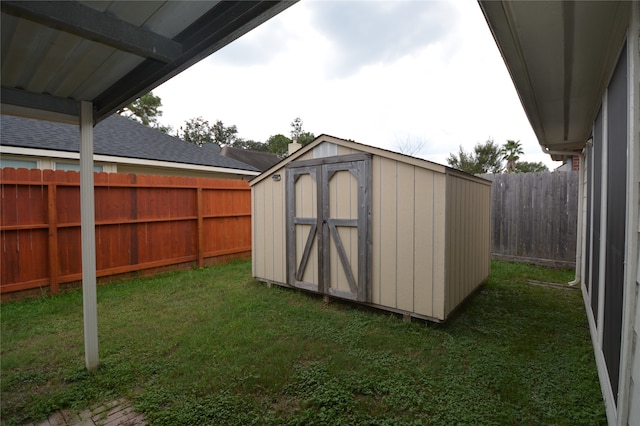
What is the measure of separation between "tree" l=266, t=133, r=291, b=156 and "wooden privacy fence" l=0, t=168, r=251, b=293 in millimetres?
26112

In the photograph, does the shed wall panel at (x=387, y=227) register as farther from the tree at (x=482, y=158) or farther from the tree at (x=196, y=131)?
the tree at (x=196, y=131)

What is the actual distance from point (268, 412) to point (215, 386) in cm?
54

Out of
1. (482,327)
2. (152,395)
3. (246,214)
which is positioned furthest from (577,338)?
(246,214)

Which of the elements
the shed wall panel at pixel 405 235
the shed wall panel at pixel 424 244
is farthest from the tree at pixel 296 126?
the shed wall panel at pixel 424 244

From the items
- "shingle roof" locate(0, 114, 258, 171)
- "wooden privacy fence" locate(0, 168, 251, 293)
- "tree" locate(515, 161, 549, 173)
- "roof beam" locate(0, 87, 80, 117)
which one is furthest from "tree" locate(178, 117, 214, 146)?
"tree" locate(515, 161, 549, 173)

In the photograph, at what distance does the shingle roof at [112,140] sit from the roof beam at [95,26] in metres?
5.93

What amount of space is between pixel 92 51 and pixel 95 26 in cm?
45

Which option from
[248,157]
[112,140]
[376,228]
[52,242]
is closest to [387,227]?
[376,228]

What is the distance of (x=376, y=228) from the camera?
359cm

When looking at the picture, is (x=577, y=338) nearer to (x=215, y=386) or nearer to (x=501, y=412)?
(x=501, y=412)

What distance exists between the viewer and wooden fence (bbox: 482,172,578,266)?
575 cm

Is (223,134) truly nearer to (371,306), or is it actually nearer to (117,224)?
(117,224)

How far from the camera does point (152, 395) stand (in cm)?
212

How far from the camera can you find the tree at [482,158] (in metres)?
20.9
